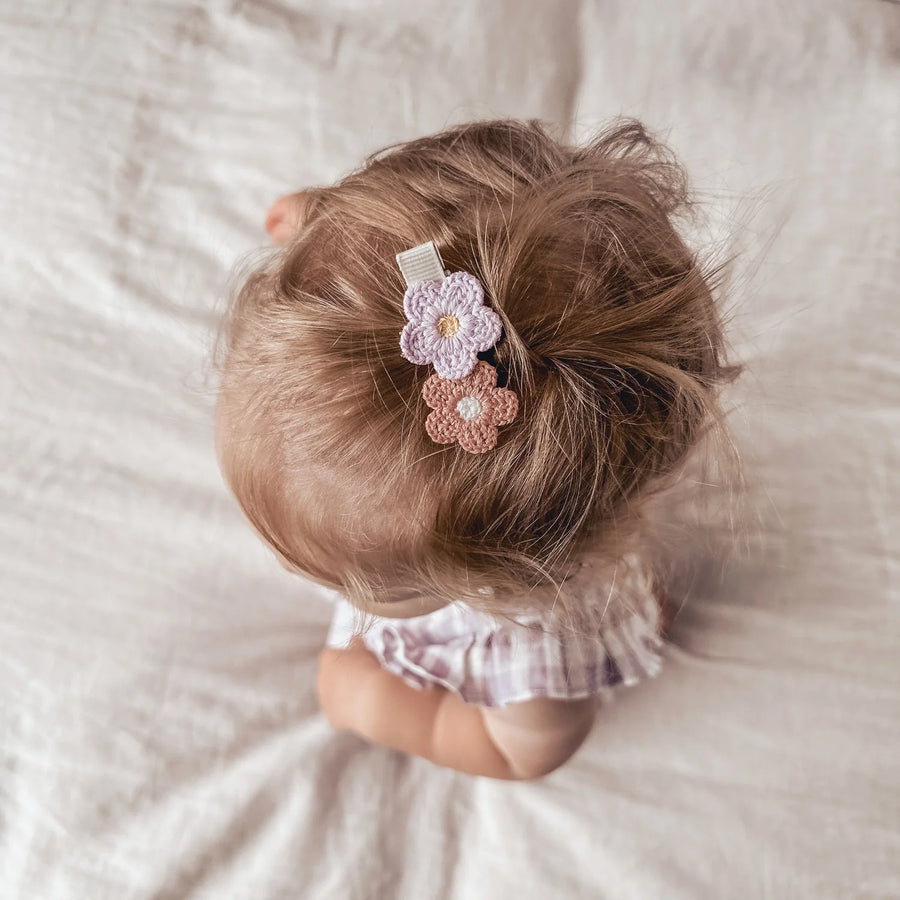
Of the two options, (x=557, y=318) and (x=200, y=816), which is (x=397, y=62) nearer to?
(x=557, y=318)

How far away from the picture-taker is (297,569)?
619 millimetres

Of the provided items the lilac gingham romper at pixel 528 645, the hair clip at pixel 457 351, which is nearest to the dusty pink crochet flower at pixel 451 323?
the hair clip at pixel 457 351

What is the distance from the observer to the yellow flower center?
1.53 feet

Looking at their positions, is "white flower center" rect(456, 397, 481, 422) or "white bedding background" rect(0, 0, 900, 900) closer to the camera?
"white flower center" rect(456, 397, 481, 422)

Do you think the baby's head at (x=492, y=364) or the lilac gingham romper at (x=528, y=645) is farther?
the lilac gingham romper at (x=528, y=645)

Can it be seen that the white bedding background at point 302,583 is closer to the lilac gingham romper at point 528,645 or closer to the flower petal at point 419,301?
the lilac gingham romper at point 528,645

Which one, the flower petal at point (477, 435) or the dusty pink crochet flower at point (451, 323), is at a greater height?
the dusty pink crochet flower at point (451, 323)

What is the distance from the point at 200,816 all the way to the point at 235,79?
0.76 m

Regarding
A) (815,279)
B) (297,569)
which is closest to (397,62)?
(815,279)

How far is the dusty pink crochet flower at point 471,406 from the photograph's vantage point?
47 centimetres

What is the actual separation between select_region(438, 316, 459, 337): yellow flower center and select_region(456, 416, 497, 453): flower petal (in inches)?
1.9

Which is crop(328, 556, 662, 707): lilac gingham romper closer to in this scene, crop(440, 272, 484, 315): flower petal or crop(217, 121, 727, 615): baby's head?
crop(217, 121, 727, 615): baby's head

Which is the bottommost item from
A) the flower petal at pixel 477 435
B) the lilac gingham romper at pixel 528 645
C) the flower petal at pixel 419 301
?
the lilac gingham romper at pixel 528 645

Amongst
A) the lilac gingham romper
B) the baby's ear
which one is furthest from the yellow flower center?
the baby's ear
